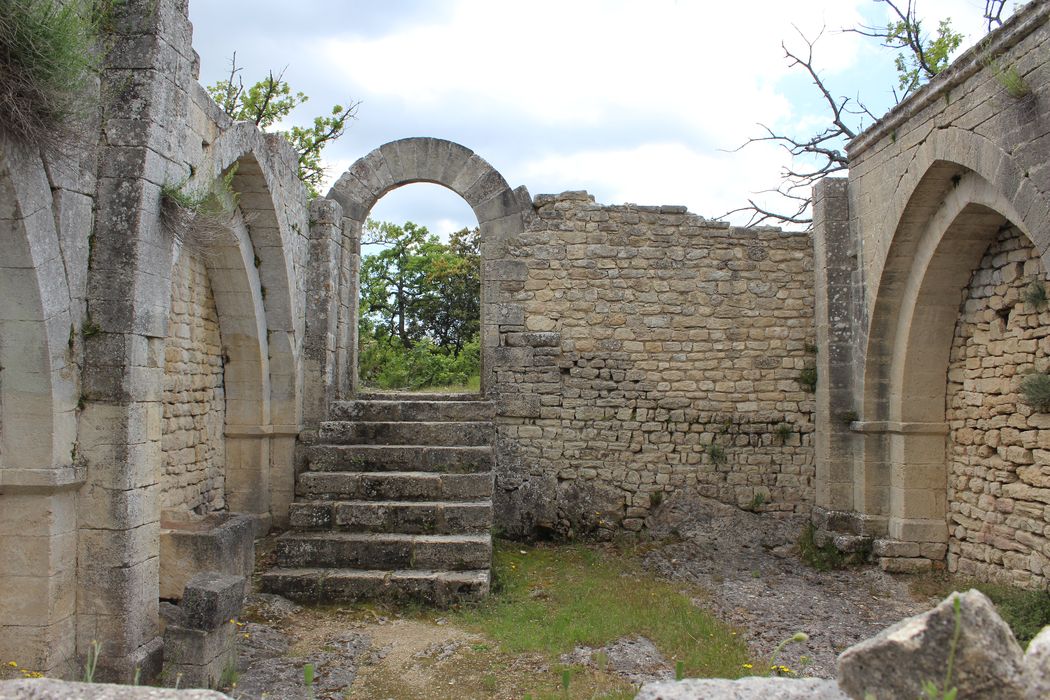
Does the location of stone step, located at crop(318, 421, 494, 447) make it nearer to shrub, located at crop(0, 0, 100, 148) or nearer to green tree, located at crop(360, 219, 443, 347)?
shrub, located at crop(0, 0, 100, 148)

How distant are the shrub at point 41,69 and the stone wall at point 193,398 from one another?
239cm

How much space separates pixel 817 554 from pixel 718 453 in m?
1.39

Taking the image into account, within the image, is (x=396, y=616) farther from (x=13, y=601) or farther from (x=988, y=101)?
(x=988, y=101)

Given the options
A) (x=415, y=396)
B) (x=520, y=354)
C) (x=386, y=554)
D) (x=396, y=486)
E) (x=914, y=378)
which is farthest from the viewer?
(x=415, y=396)

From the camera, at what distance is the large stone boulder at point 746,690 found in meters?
1.90

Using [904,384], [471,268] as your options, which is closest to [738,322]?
[904,384]

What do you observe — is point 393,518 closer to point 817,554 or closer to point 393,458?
point 393,458

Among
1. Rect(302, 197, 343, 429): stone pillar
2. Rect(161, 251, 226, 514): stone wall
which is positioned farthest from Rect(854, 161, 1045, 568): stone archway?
Rect(161, 251, 226, 514): stone wall

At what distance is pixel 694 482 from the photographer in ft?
26.3

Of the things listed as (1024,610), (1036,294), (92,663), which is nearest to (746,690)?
(92,663)

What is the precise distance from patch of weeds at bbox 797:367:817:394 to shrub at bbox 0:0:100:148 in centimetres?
702

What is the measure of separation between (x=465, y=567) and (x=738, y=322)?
406 cm

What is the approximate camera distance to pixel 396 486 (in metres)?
6.85

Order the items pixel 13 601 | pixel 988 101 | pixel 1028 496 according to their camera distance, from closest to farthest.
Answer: pixel 13 601 < pixel 988 101 < pixel 1028 496
